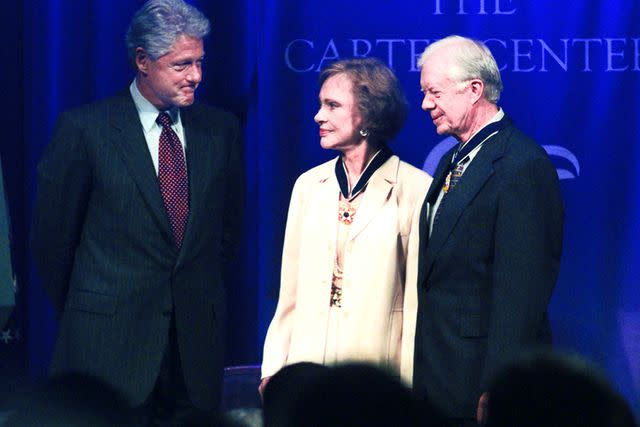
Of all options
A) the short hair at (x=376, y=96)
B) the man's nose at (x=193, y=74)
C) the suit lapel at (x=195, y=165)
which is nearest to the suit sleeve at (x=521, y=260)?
the short hair at (x=376, y=96)

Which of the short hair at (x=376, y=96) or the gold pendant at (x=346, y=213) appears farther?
the short hair at (x=376, y=96)

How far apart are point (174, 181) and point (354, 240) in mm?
651

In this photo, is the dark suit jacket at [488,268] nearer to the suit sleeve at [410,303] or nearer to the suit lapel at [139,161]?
the suit sleeve at [410,303]

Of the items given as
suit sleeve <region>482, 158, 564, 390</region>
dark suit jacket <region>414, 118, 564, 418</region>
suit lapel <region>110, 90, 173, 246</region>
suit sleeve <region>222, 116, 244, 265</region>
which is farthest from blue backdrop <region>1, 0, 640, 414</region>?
suit sleeve <region>482, 158, 564, 390</region>

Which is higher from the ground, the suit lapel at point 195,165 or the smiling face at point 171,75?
the smiling face at point 171,75

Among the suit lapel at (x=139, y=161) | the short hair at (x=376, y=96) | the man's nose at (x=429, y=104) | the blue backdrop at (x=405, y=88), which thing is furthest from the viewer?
the blue backdrop at (x=405, y=88)

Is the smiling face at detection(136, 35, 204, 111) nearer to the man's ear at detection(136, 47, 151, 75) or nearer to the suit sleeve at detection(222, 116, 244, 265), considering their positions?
the man's ear at detection(136, 47, 151, 75)

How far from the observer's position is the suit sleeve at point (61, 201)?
4.26 m

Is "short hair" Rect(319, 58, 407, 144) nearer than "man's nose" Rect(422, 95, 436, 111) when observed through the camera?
No

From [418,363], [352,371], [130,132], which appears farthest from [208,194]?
[352,371]

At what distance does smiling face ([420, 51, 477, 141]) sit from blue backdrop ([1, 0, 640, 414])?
4.38ft

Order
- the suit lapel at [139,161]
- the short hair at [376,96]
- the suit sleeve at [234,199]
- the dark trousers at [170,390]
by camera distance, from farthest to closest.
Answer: the suit sleeve at [234,199] → the short hair at [376,96] → the dark trousers at [170,390] → the suit lapel at [139,161]

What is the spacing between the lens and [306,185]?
4.47m

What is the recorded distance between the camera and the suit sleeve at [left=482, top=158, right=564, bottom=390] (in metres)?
3.74
